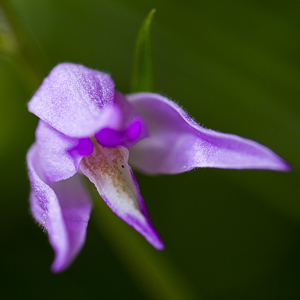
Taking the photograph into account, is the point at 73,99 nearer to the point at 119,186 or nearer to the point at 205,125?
the point at 119,186

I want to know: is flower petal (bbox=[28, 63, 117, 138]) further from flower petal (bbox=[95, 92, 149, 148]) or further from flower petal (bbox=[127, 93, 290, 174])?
flower petal (bbox=[127, 93, 290, 174])

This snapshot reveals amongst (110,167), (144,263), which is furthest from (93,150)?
(144,263)

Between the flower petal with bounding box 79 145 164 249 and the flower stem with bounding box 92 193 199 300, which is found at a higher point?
the flower petal with bounding box 79 145 164 249

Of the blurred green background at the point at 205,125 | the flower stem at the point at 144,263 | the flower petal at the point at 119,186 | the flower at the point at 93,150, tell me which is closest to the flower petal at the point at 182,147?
the flower at the point at 93,150

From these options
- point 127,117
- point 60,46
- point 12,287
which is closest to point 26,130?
point 60,46

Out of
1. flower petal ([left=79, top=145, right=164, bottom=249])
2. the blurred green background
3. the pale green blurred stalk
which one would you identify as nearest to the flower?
flower petal ([left=79, top=145, right=164, bottom=249])

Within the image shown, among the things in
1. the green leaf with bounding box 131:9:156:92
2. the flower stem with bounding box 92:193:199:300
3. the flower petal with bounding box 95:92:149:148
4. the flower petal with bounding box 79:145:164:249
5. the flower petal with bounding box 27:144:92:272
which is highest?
the green leaf with bounding box 131:9:156:92

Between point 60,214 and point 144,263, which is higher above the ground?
point 60,214

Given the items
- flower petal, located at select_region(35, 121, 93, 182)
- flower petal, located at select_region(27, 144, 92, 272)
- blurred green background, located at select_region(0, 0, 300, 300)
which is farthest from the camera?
blurred green background, located at select_region(0, 0, 300, 300)
